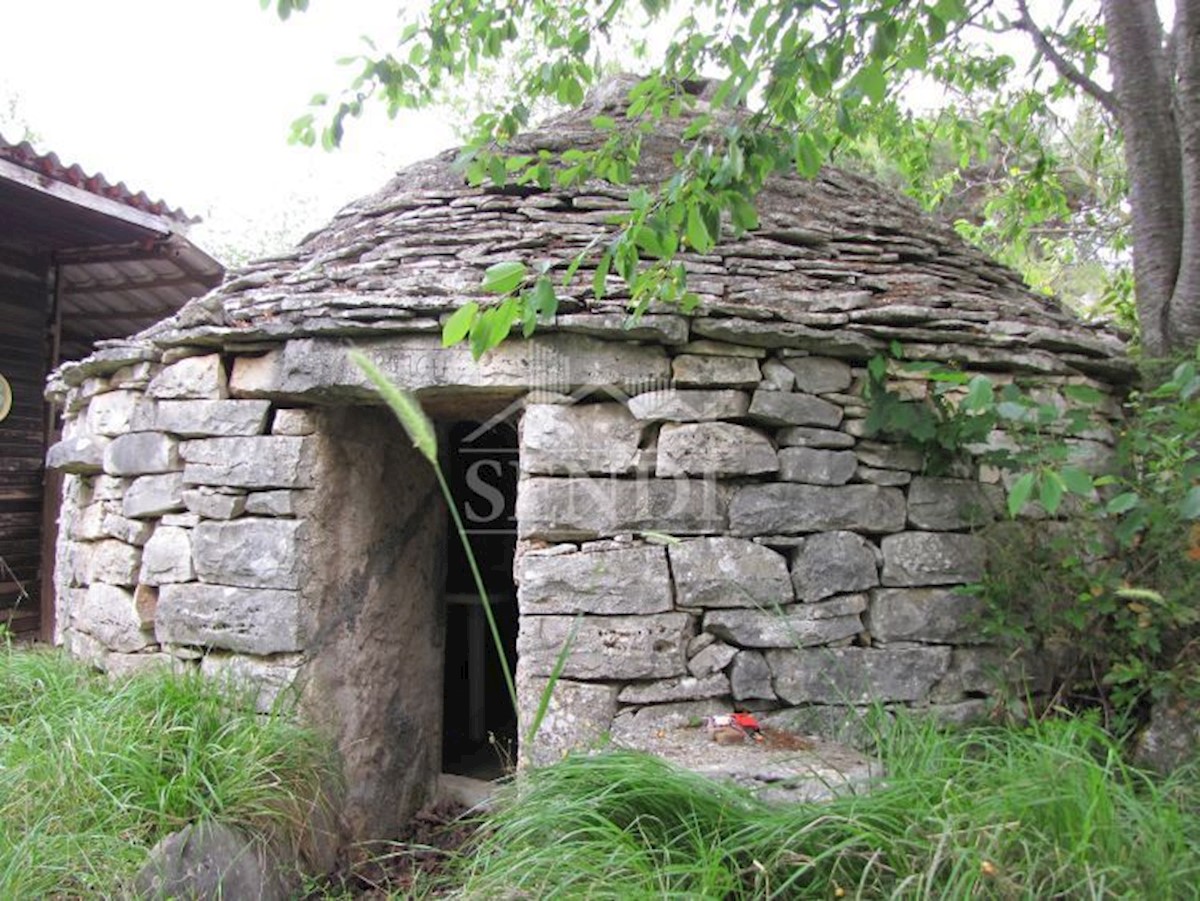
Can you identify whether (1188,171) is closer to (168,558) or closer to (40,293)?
(168,558)

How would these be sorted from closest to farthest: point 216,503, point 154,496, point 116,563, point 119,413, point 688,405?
point 688,405 → point 216,503 → point 154,496 → point 116,563 → point 119,413

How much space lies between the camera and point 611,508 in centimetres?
281

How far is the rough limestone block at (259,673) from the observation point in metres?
2.92

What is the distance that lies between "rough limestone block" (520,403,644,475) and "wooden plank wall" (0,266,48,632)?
16.1 ft

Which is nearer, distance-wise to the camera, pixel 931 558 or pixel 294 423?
pixel 931 558

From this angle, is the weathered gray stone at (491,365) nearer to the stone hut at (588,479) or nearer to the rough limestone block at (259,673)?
the stone hut at (588,479)

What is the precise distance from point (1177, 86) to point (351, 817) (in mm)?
4458

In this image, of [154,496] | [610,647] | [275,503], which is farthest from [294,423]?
[610,647]

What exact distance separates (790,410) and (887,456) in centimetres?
42

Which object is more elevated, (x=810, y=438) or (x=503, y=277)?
(x=503, y=277)

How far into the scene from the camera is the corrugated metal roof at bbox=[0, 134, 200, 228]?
4.64 meters

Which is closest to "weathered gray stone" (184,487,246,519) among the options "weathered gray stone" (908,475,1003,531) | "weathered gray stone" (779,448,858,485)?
"weathered gray stone" (779,448,858,485)

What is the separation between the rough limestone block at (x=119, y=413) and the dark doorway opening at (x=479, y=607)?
145cm

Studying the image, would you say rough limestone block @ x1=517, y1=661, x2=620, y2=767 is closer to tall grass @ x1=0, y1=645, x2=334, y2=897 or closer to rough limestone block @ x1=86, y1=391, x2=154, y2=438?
tall grass @ x1=0, y1=645, x2=334, y2=897
